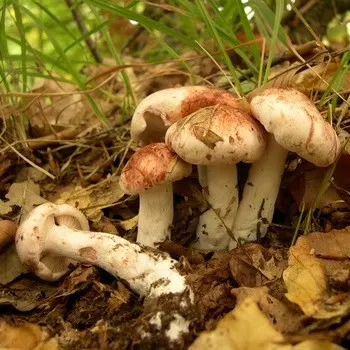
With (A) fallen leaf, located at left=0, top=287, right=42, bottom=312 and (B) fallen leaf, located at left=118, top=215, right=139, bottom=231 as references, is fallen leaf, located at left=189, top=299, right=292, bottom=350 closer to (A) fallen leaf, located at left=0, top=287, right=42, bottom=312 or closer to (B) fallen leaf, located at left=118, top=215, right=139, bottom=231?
(A) fallen leaf, located at left=0, top=287, right=42, bottom=312

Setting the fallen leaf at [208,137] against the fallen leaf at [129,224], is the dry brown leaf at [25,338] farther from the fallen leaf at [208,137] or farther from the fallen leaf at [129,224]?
the fallen leaf at [208,137]

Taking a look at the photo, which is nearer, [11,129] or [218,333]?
[218,333]

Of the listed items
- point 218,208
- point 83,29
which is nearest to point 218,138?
point 218,208

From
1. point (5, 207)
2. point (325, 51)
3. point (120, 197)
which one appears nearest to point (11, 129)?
point (5, 207)

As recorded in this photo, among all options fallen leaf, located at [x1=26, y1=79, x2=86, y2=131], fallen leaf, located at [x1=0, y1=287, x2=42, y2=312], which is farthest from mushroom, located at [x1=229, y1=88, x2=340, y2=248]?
fallen leaf, located at [x1=26, y1=79, x2=86, y2=131]

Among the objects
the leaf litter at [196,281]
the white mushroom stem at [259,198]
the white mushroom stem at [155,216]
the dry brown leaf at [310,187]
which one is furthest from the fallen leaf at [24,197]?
the dry brown leaf at [310,187]

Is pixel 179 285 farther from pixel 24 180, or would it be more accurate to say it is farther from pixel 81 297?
pixel 24 180
